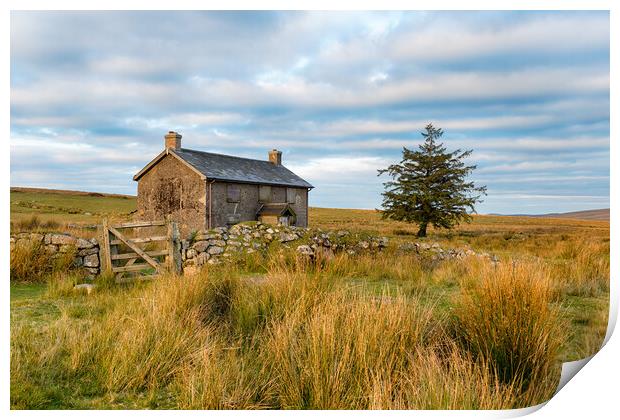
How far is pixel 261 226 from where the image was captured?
11344 millimetres

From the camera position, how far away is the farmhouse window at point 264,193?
2305 cm

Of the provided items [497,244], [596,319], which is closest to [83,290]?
[596,319]

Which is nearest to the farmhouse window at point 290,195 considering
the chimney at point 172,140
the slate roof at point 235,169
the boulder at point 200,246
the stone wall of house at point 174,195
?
the slate roof at point 235,169

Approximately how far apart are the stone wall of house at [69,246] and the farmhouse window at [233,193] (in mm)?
11603

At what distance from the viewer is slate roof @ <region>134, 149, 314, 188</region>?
2072 centimetres

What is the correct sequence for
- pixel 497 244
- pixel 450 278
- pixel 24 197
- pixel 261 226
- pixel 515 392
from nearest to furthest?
1. pixel 515 392
2. pixel 450 278
3. pixel 261 226
4. pixel 497 244
5. pixel 24 197

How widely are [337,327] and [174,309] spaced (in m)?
1.90

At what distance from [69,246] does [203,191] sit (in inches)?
427

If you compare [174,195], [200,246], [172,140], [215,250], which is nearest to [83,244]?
[200,246]

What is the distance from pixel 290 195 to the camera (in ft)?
82.8

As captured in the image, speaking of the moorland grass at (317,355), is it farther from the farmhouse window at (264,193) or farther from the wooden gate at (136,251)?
the farmhouse window at (264,193)
